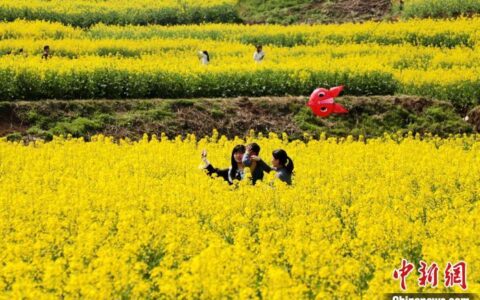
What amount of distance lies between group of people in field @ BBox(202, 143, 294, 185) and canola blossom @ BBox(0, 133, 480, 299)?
0.26m

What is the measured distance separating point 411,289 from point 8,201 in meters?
6.24

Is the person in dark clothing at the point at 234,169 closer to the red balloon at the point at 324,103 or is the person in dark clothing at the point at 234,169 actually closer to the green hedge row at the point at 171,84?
the red balloon at the point at 324,103

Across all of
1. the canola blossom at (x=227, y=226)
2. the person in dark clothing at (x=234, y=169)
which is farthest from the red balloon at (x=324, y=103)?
the person in dark clothing at (x=234, y=169)

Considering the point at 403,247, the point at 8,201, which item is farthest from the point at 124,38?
the point at 403,247

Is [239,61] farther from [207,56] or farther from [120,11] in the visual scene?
[120,11]

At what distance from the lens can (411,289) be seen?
8.07 meters

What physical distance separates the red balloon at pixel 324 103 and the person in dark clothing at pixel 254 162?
993cm

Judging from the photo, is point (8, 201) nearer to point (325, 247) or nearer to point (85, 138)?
point (325, 247)

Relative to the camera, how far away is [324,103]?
78.8ft

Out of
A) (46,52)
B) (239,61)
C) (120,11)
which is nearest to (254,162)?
(239,61)

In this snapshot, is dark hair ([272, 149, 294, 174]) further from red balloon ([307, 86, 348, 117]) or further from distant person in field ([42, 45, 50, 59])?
distant person in field ([42, 45, 50, 59])

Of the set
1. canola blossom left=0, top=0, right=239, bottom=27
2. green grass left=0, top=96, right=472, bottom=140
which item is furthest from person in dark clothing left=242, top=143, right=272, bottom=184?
canola blossom left=0, top=0, right=239, bottom=27

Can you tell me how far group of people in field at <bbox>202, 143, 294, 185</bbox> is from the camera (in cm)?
1363

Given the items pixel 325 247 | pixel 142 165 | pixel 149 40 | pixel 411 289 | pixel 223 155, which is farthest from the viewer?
pixel 149 40
